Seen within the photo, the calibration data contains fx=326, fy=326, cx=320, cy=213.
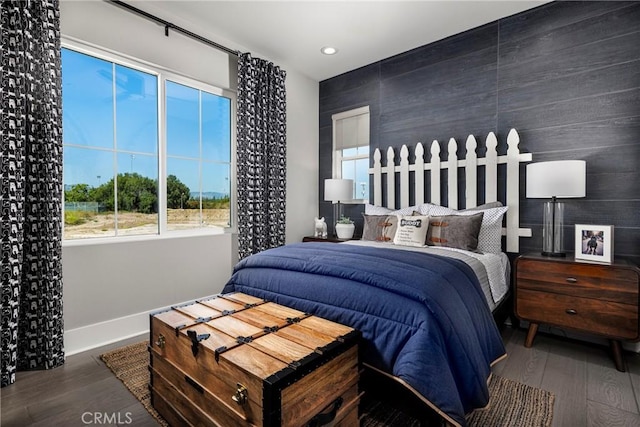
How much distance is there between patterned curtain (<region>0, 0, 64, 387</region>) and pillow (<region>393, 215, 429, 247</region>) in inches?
97.3

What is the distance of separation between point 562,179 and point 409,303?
166 cm

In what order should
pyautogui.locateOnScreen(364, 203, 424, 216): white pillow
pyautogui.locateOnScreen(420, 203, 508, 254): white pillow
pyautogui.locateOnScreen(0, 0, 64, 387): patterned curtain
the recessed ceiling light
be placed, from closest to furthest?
pyautogui.locateOnScreen(0, 0, 64, 387): patterned curtain < pyautogui.locateOnScreen(420, 203, 508, 254): white pillow < pyautogui.locateOnScreen(364, 203, 424, 216): white pillow < the recessed ceiling light

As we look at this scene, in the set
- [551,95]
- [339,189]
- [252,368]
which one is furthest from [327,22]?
[252,368]

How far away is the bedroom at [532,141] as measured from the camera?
2.36m

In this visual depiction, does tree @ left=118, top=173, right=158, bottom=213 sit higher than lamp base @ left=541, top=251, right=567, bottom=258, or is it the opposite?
tree @ left=118, top=173, right=158, bottom=213

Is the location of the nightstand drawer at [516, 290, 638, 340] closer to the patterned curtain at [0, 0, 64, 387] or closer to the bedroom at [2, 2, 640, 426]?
the bedroom at [2, 2, 640, 426]

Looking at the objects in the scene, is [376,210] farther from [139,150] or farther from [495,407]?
[139,150]

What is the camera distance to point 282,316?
1.66 m

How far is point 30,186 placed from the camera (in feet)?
6.63

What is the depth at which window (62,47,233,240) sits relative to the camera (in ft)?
8.14

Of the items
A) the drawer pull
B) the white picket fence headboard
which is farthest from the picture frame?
the drawer pull

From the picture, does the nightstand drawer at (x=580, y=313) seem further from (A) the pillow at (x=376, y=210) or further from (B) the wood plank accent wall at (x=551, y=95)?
(A) the pillow at (x=376, y=210)

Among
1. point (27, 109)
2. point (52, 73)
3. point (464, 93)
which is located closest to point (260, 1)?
point (52, 73)

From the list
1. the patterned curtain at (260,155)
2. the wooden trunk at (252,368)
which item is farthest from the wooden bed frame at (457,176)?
the wooden trunk at (252,368)
